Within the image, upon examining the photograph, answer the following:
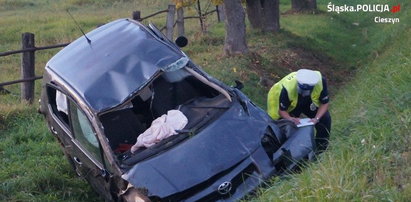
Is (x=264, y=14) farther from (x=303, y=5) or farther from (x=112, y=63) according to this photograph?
(x=112, y=63)

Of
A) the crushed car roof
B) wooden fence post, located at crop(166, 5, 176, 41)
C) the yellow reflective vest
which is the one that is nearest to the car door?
the crushed car roof

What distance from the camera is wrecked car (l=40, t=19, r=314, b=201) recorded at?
5988mm

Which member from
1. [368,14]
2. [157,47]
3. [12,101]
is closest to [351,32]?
[368,14]

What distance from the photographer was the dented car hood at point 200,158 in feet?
19.3

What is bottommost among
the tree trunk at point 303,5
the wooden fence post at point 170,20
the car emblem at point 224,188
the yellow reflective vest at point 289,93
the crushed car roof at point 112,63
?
the tree trunk at point 303,5

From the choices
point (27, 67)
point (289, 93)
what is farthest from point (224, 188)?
point (27, 67)

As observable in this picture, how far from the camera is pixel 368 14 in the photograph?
77.4 feet

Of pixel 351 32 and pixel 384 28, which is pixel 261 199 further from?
pixel 351 32

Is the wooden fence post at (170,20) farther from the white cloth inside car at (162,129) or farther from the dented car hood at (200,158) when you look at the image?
the dented car hood at (200,158)

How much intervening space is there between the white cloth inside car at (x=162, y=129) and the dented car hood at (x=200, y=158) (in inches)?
15.4

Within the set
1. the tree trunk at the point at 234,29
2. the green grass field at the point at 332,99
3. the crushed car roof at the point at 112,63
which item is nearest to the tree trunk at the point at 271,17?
the green grass field at the point at 332,99

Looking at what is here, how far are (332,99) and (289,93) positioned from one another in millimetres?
5159

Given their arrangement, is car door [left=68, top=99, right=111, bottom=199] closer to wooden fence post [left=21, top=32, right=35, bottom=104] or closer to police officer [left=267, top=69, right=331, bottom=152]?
police officer [left=267, top=69, right=331, bottom=152]

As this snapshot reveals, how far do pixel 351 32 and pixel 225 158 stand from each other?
1507 cm
